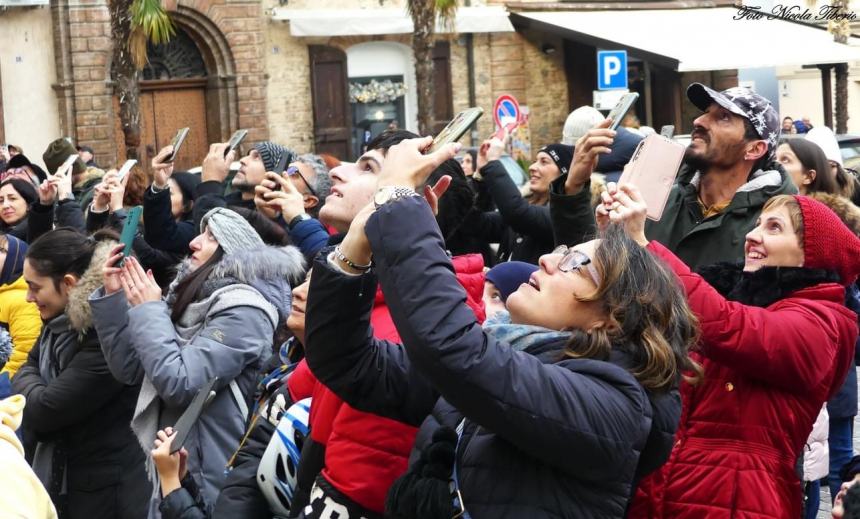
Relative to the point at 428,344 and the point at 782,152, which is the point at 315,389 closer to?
the point at 428,344

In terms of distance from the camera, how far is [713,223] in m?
4.85

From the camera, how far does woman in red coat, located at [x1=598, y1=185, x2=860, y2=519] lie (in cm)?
381

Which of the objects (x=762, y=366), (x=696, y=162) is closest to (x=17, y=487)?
(x=762, y=366)

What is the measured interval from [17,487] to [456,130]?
4.20 ft

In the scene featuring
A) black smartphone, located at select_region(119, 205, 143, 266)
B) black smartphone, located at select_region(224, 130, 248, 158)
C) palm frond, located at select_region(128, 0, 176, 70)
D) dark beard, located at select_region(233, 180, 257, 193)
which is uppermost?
palm frond, located at select_region(128, 0, 176, 70)

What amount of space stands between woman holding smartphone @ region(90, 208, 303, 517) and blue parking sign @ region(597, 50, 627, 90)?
13926 mm

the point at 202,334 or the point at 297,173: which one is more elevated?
the point at 297,173

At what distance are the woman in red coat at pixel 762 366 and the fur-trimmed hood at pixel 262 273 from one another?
1918 millimetres

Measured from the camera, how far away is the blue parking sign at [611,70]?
1881 centimetres

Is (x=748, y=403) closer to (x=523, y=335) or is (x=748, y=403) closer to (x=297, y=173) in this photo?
(x=523, y=335)

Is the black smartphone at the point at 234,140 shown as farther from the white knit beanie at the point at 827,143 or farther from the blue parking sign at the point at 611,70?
the blue parking sign at the point at 611,70

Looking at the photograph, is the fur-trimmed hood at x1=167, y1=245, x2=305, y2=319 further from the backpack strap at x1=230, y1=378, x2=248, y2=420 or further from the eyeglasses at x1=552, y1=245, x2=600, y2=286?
the eyeglasses at x1=552, y1=245, x2=600, y2=286

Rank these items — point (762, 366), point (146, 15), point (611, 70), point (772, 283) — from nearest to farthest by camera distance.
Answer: point (762, 366) → point (772, 283) → point (146, 15) → point (611, 70)

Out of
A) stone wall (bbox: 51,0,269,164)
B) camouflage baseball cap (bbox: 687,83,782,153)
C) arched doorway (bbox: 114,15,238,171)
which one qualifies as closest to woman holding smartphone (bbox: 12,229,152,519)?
camouflage baseball cap (bbox: 687,83,782,153)
